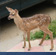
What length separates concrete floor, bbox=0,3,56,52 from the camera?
5.61m

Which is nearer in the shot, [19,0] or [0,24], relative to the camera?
[19,0]

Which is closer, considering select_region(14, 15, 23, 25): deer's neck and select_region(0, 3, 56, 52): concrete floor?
select_region(14, 15, 23, 25): deer's neck

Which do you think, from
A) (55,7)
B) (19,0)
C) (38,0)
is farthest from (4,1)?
(55,7)

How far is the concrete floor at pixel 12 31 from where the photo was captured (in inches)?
221

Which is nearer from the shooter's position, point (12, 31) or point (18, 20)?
point (18, 20)

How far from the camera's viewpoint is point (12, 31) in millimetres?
6426

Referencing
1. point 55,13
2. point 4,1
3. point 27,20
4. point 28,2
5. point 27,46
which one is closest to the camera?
point 27,20

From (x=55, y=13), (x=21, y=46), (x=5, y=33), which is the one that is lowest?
(x=21, y=46)

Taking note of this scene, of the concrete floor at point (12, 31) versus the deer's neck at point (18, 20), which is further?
the concrete floor at point (12, 31)

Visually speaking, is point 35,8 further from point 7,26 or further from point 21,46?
point 21,46

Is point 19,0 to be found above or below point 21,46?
above

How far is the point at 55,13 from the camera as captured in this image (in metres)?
7.64

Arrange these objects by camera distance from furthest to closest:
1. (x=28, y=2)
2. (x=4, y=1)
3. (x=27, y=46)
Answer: (x=28, y=2), (x=4, y=1), (x=27, y=46)

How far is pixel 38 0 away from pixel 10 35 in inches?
67.3
